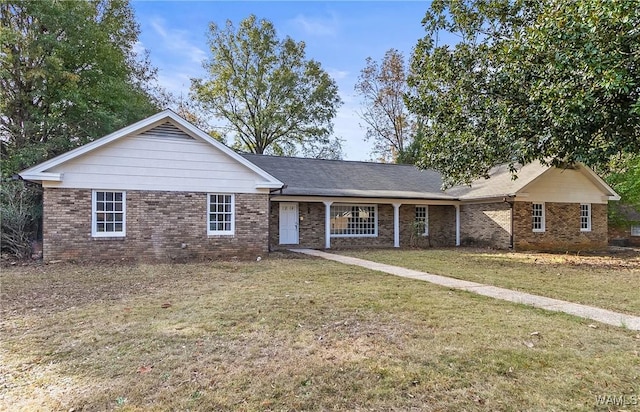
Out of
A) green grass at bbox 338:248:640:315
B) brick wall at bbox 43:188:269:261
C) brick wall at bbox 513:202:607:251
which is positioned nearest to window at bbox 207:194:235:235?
brick wall at bbox 43:188:269:261

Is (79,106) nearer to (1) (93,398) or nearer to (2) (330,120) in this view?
(1) (93,398)

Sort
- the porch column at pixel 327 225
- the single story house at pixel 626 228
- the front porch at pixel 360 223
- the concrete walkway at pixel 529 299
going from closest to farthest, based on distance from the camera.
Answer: the concrete walkway at pixel 529 299 → the porch column at pixel 327 225 → the front porch at pixel 360 223 → the single story house at pixel 626 228

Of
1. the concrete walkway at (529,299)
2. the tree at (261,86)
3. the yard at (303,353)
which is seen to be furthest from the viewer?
the tree at (261,86)

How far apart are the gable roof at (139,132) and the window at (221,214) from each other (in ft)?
3.91

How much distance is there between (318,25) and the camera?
14.0 meters

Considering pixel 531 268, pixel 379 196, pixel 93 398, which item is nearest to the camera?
pixel 93 398

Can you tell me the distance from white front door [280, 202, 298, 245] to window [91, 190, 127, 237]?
664cm

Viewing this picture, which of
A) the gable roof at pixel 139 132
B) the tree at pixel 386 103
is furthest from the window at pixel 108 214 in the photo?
the tree at pixel 386 103

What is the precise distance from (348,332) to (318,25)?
1191 cm

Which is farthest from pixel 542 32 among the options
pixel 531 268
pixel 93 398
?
pixel 93 398

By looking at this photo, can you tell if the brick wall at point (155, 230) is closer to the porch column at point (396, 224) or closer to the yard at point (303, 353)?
the yard at point (303, 353)

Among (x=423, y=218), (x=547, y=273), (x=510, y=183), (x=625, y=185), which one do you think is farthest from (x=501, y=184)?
(x=547, y=273)

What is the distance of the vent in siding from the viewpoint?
12.6 metres

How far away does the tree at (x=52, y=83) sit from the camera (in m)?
15.4
